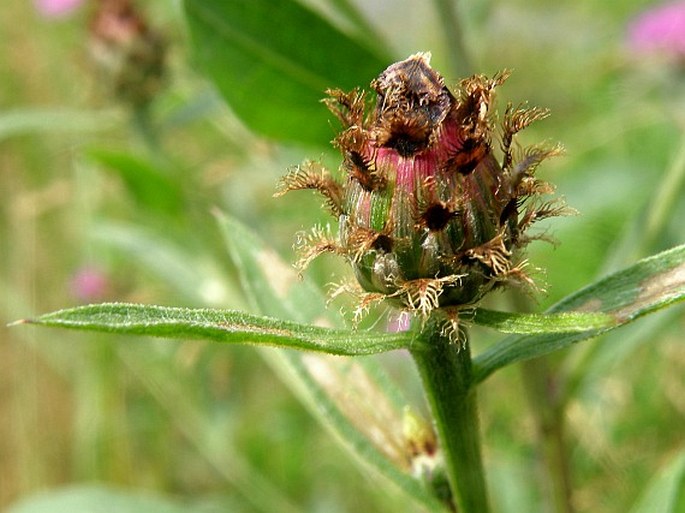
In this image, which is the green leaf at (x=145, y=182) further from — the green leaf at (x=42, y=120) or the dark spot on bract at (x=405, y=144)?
the dark spot on bract at (x=405, y=144)

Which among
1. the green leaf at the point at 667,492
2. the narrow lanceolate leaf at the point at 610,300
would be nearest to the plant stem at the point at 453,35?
the narrow lanceolate leaf at the point at 610,300

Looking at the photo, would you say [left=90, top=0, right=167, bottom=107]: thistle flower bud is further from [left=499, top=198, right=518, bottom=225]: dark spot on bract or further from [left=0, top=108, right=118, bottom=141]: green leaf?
[left=499, top=198, right=518, bottom=225]: dark spot on bract

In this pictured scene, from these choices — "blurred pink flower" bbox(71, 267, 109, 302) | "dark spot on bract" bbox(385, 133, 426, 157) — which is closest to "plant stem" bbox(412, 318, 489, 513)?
"dark spot on bract" bbox(385, 133, 426, 157)

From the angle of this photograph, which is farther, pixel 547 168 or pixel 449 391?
pixel 547 168

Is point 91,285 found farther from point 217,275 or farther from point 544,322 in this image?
point 544,322

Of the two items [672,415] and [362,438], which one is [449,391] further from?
[672,415]

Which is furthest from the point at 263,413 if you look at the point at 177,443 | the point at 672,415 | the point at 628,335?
the point at 628,335
